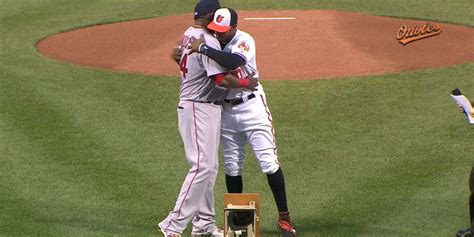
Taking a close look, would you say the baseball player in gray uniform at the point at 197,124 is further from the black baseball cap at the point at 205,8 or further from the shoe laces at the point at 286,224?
the shoe laces at the point at 286,224

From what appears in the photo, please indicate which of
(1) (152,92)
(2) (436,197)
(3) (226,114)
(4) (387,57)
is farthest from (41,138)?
(4) (387,57)

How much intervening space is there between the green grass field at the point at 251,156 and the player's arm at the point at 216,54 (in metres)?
1.62

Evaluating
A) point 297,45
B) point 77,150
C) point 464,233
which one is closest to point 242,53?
point 464,233

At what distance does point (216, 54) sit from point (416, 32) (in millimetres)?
11064

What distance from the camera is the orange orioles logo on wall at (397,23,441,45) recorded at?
18.6 metres

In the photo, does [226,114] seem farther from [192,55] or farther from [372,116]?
[372,116]

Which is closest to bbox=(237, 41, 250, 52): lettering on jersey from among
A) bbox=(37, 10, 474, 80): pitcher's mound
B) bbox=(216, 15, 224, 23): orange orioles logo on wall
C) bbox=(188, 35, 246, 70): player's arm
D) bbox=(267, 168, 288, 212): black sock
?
bbox=(188, 35, 246, 70): player's arm

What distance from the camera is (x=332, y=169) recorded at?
11633 mm

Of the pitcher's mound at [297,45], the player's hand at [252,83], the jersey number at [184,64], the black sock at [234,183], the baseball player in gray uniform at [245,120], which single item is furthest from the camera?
the pitcher's mound at [297,45]

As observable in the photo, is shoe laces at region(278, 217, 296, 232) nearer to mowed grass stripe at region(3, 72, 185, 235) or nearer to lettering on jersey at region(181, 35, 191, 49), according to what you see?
mowed grass stripe at region(3, 72, 185, 235)

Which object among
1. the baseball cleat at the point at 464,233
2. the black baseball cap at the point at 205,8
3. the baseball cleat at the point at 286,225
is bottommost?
the baseball cleat at the point at 464,233

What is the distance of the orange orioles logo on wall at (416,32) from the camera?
1864cm

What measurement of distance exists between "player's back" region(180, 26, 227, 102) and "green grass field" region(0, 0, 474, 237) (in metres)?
1.32

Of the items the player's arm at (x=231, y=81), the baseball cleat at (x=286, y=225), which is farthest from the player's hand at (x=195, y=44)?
the baseball cleat at (x=286, y=225)
